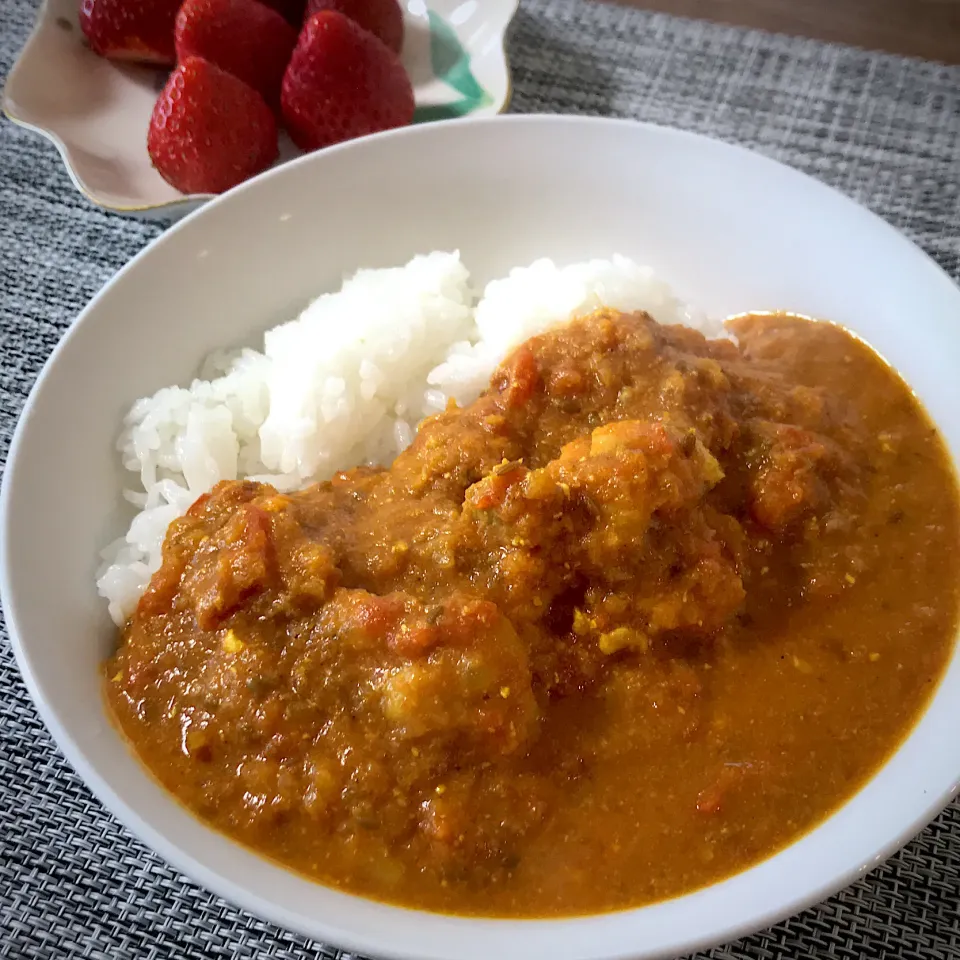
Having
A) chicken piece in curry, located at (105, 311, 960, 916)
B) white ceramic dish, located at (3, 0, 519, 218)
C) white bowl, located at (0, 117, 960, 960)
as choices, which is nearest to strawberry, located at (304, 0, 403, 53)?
white ceramic dish, located at (3, 0, 519, 218)

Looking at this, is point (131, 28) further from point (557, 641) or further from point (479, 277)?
point (557, 641)

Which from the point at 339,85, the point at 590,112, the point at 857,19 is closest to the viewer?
the point at 339,85

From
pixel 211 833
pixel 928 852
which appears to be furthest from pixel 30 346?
pixel 928 852

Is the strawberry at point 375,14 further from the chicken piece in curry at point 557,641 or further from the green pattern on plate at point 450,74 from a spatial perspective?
the chicken piece in curry at point 557,641

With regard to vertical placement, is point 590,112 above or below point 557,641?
above

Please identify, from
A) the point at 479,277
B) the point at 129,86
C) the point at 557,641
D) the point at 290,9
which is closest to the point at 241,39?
the point at 290,9

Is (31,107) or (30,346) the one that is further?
(31,107)

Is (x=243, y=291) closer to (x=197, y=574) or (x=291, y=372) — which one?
(x=291, y=372)
